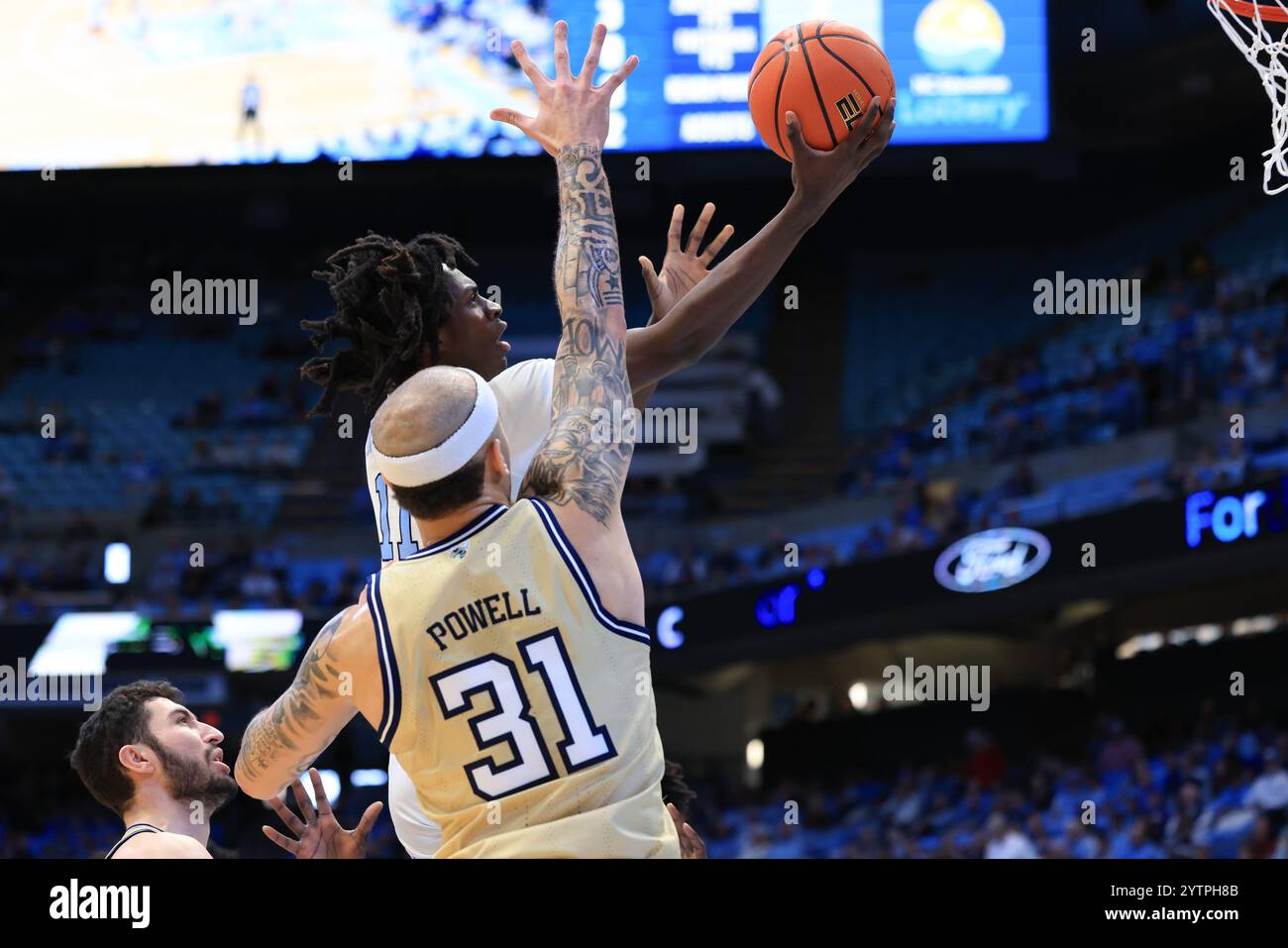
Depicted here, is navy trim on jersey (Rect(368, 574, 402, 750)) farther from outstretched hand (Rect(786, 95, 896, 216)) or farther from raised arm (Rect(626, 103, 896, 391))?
outstretched hand (Rect(786, 95, 896, 216))

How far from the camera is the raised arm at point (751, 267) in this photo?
13.2 ft

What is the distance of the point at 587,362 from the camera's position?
313 centimetres

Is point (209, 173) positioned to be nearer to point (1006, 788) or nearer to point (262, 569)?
point (262, 569)

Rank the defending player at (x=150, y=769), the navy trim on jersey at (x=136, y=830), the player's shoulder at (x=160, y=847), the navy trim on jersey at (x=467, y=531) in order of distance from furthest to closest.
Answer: the defending player at (x=150, y=769)
the navy trim on jersey at (x=136, y=830)
the player's shoulder at (x=160, y=847)
the navy trim on jersey at (x=467, y=531)

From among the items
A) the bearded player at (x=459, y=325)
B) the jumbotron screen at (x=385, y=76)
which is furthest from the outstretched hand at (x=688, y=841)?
the jumbotron screen at (x=385, y=76)

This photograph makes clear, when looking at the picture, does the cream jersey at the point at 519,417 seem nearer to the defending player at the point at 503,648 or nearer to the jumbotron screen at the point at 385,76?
the defending player at the point at 503,648

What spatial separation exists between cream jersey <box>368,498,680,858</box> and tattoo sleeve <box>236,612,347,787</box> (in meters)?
0.20

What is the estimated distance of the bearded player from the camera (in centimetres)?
401

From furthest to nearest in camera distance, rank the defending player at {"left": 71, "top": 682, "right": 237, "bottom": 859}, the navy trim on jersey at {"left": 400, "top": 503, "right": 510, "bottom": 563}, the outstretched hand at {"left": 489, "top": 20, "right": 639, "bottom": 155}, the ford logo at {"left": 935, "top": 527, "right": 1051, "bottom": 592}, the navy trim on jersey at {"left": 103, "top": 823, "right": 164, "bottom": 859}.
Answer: the ford logo at {"left": 935, "top": 527, "right": 1051, "bottom": 592}, the defending player at {"left": 71, "top": 682, "right": 237, "bottom": 859}, the navy trim on jersey at {"left": 103, "top": 823, "right": 164, "bottom": 859}, the outstretched hand at {"left": 489, "top": 20, "right": 639, "bottom": 155}, the navy trim on jersey at {"left": 400, "top": 503, "right": 510, "bottom": 563}

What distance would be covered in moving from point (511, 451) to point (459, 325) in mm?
351

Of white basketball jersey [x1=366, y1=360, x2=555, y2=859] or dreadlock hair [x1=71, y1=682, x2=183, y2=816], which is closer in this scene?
white basketball jersey [x1=366, y1=360, x2=555, y2=859]

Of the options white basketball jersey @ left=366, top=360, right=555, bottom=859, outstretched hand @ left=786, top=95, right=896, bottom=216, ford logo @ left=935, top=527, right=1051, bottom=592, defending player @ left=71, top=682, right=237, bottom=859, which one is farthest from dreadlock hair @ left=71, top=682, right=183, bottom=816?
ford logo @ left=935, top=527, right=1051, bottom=592

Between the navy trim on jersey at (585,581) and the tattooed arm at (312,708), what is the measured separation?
352 mm
